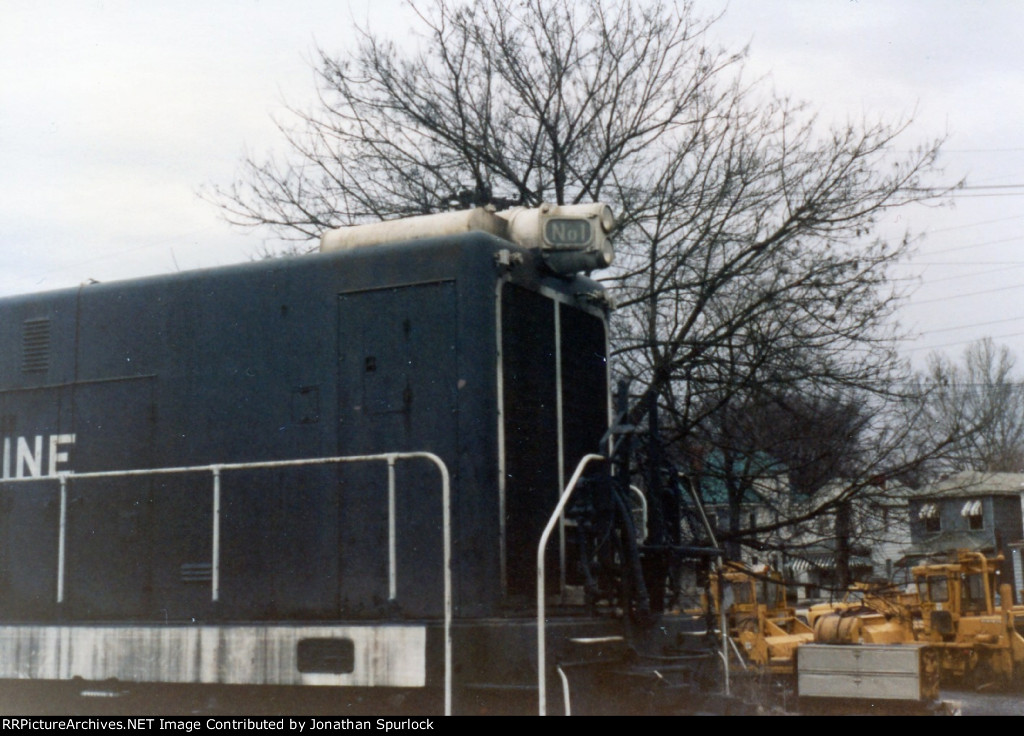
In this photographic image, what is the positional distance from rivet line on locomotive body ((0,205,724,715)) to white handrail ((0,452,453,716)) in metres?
0.02

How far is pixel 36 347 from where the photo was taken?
23.8 ft

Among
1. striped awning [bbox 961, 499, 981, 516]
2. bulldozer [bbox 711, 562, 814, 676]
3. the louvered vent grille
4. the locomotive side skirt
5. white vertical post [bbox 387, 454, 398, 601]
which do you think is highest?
the louvered vent grille

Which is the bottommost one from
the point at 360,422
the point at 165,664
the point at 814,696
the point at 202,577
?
the point at 814,696

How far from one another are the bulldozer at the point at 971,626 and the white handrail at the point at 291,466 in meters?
14.0

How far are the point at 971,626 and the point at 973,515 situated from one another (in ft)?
90.9

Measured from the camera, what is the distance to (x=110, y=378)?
6.86m

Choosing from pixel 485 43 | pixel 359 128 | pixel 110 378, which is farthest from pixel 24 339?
pixel 485 43

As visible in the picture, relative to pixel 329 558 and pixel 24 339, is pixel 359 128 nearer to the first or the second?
pixel 24 339

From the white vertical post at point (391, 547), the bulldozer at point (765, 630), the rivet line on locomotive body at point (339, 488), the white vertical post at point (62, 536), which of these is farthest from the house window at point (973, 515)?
the white vertical post at point (62, 536)

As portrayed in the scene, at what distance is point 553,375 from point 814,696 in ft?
21.5

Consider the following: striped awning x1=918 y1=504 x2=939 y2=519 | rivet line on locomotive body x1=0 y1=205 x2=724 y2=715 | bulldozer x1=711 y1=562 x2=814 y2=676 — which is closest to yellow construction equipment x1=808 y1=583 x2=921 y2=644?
bulldozer x1=711 y1=562 x2=814 y2=676

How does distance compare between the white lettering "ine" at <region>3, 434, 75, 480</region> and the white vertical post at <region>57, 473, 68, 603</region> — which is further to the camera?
the white lettering "ine" at <region>3, 434, 75, 480</region>

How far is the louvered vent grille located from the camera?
23.5 ft

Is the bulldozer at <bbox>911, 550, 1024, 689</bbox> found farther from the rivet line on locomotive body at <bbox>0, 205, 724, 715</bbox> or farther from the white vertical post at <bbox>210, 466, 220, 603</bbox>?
the white vertical post at <bbox>210, 466, 220, 603</bbox>
